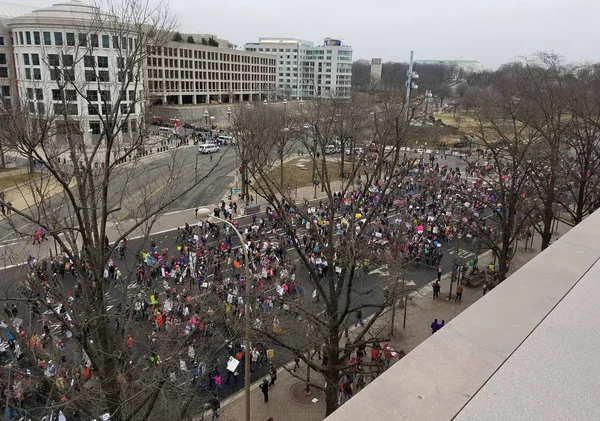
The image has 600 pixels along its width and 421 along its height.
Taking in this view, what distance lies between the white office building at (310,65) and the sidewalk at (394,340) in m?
114

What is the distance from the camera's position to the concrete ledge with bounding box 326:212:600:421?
2.83m

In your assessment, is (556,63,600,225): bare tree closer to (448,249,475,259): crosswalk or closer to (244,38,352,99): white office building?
(448,249,475,259): crosswalk

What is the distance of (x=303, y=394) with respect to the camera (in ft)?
47.3

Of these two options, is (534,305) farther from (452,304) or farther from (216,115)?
Answer: (216,115)

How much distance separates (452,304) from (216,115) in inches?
2976

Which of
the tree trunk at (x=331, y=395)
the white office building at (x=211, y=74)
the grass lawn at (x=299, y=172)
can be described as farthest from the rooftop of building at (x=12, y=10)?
the tree trunk at (x=331, y=395)

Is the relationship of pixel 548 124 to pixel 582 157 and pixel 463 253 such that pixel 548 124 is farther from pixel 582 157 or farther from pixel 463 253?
pixel 463 253

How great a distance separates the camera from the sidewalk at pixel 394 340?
13.5m

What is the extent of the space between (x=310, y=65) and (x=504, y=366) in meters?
141

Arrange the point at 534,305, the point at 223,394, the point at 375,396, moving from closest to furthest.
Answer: the point at 375,396 < the point at 534,305 < the point at 223,394

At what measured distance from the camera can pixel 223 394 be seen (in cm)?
1438

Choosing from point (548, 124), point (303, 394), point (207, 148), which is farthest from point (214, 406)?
point (207, 148)

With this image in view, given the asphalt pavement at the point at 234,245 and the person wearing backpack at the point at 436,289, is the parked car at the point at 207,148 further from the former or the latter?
the person wearing backpack at the point at 436,289

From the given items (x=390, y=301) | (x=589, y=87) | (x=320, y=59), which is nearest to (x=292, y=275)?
(x=390, y=301)
